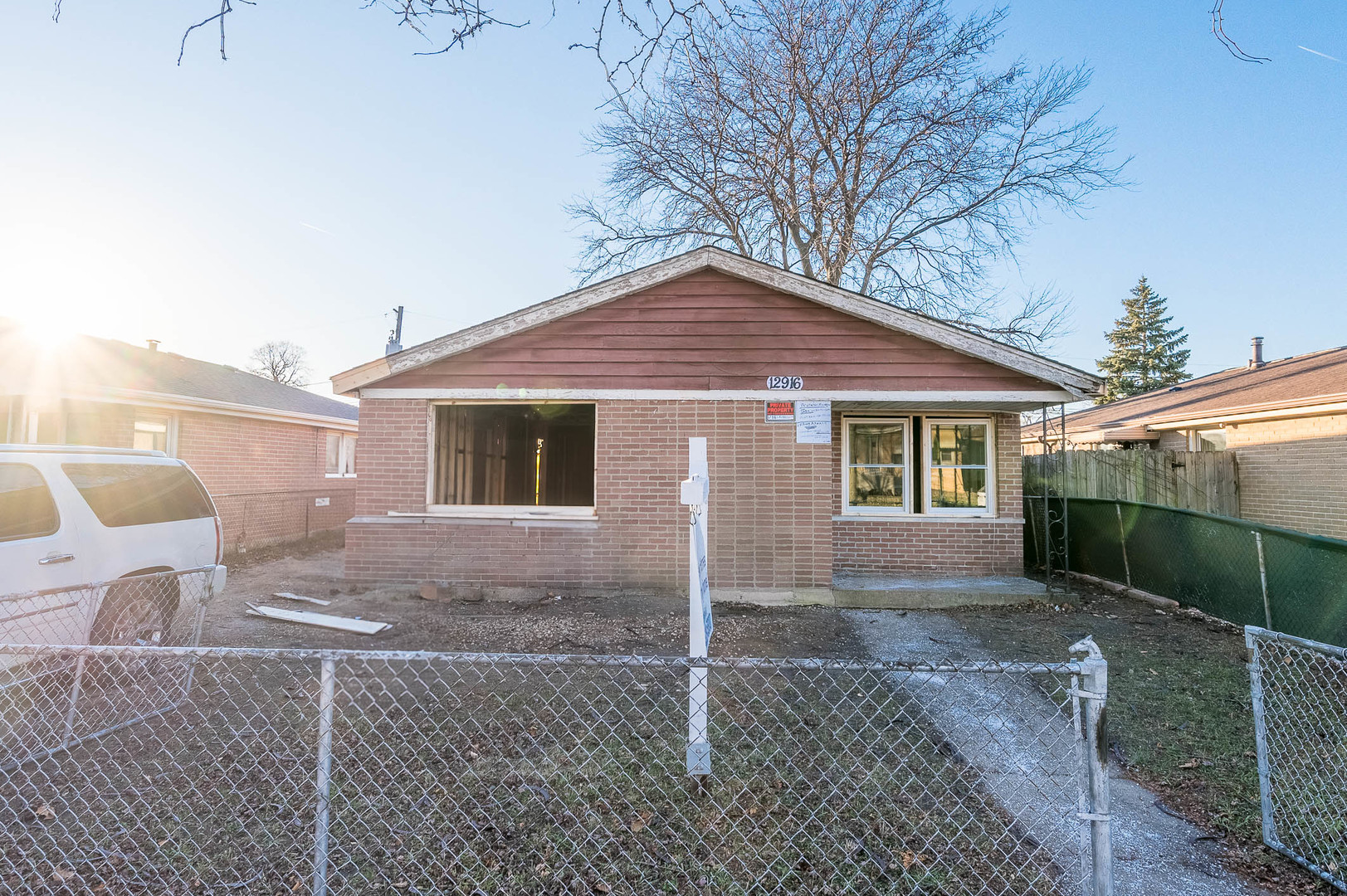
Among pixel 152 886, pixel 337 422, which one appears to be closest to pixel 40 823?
pixel 152 886

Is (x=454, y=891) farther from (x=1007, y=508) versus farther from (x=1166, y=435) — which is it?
(x=1166, y=435)

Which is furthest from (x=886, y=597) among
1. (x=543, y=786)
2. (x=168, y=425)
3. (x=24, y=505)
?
(x=168, y=425)

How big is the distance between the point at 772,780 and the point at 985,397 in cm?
633

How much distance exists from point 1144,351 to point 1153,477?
3450 centimetres

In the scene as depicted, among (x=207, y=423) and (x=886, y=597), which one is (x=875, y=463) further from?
(x=207, y=423)

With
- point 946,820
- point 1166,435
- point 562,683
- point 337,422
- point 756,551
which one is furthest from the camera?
point 337,422

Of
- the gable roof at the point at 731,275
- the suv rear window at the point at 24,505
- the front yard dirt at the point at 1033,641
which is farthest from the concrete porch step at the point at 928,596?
the suv rear window at the point at 24,505

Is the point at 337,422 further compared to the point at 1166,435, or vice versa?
the point at 337,422

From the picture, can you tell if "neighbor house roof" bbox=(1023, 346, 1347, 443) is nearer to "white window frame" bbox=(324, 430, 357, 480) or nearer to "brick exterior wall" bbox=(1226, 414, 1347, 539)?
"brick exterior wall" bbox=(1226, 414, 1347, 539)

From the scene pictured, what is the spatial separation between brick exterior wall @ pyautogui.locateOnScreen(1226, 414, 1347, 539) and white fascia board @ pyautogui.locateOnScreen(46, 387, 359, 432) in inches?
720

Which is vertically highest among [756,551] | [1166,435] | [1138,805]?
[1166,435]

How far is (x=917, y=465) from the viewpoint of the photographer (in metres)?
9.67

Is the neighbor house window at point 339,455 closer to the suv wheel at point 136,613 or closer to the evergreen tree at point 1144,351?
the suv wheel at point 136,613

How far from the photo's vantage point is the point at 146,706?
15.0 ft
